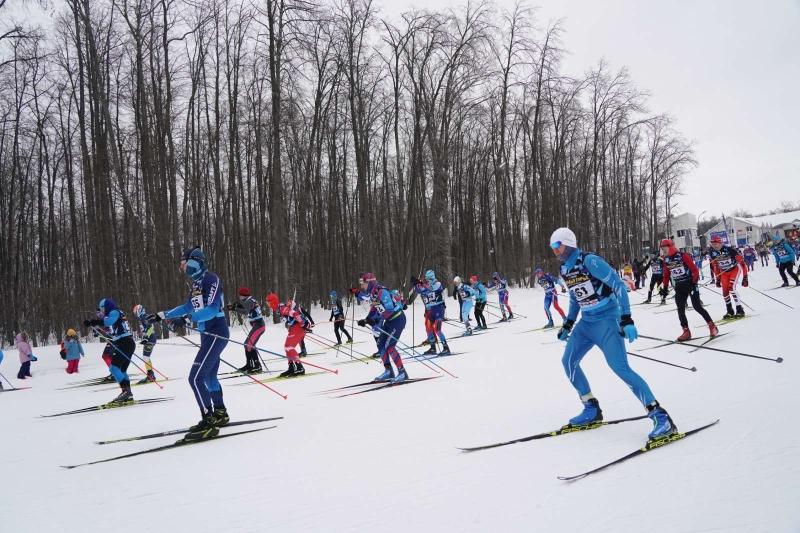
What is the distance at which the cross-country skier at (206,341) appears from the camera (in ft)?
21.1

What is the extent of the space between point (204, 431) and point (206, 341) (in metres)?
1.08

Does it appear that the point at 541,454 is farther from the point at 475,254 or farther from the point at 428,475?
the point at 475,254

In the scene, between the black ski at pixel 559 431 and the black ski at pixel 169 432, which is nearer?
the black ski at pixel 559 431

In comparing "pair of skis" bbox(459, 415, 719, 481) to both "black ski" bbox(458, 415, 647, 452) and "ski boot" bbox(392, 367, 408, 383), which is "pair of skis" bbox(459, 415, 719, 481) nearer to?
"black ski" bbox(458, 415, 647, 452)

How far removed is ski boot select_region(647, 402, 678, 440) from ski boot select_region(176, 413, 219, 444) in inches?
189

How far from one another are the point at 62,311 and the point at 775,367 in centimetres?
3197

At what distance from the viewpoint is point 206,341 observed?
652 centimetres

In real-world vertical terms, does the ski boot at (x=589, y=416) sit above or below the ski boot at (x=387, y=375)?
above

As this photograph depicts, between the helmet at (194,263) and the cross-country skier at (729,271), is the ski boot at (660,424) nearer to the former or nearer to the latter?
the helmet at (194,263)

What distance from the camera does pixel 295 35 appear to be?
21.4m

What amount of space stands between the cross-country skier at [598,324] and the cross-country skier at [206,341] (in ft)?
13.3

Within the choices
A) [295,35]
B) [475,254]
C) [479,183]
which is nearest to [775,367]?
[295,35]

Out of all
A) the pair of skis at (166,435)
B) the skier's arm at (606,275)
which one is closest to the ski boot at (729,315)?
the skier's arm at (606,275)

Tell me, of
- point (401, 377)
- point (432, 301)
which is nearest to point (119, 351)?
point (401, 377)
